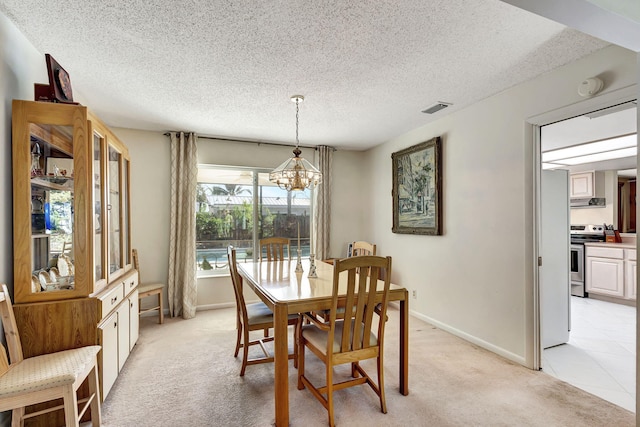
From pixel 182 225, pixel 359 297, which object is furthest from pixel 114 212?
pixel 359 297

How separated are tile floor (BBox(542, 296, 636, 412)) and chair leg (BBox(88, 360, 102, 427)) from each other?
341 centimetres

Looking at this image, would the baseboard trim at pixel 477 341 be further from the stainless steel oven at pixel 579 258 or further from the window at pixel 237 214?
the stainless steel oven at pixel 579 258

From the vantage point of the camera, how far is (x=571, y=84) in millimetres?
2385

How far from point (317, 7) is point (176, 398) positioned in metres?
2.79

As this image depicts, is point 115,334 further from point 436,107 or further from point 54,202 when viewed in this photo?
point 436,107

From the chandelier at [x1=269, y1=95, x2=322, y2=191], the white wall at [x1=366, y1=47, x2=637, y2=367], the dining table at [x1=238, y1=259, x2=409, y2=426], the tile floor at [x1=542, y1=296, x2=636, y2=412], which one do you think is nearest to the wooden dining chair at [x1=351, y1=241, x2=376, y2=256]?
the dining table at [x1=238, y1=259, x2=409, y2=426]

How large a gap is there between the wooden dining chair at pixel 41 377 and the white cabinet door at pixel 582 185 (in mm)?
7516

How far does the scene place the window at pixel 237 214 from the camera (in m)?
4.57

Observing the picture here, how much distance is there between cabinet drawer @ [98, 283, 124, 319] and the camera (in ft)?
6.84

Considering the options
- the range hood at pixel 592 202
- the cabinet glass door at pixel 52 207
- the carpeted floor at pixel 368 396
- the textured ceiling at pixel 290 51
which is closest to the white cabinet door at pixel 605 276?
the range hood at pixel 592 202

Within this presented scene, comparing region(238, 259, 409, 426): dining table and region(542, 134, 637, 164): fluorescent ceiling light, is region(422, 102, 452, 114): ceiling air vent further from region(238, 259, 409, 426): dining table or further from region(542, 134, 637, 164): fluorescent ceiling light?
region(542, 134, 637, 164): fluorescent ceiling light

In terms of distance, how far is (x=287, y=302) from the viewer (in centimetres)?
199

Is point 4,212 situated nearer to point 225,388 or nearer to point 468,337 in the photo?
point 225,388

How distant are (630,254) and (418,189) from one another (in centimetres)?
343
